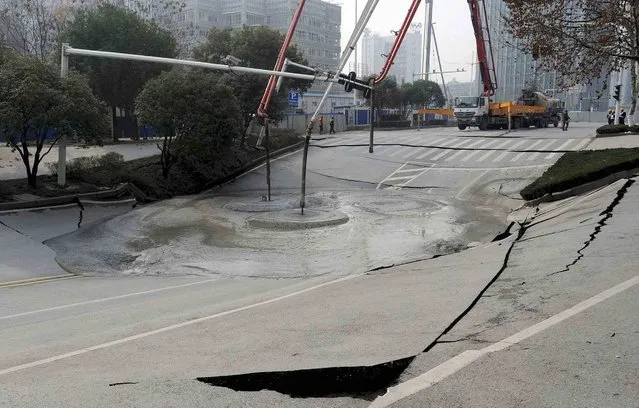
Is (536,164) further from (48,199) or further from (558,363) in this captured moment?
(558,363)

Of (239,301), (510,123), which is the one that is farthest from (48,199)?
(510,123)

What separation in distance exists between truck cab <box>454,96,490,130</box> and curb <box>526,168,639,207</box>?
31708 millimetres

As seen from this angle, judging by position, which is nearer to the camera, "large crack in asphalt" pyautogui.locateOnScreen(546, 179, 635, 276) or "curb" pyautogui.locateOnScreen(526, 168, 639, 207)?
"large crack in asphalt" pyautogui.locateOnScreen(546, 179, 635, 276)

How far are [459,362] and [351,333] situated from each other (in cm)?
148

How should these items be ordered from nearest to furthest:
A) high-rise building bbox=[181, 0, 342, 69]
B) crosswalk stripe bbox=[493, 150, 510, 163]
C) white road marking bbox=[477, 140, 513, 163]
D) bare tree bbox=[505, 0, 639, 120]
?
1. bare tree bbox=[505, 0, 639, 120]
2. crosswalk stripe bbox=[493, 150, 510, 163]
3. white road marking bbox=[477, 140, 513, 163]
4. high-rise building bbox=[181, 0, 342, 69]

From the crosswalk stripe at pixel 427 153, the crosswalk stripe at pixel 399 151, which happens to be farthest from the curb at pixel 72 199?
the crosswalk stripe at pixel 427 153

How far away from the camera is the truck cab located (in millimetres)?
49031

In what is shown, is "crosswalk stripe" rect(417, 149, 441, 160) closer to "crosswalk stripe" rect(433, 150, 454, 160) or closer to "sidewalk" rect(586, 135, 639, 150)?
"crosswalk stripe" rect(433, 150, 454, 160)

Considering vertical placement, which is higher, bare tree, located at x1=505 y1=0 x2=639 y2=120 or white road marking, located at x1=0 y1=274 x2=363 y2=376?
bare tree, located at x1=505 y1=0 x2=639 y2=120

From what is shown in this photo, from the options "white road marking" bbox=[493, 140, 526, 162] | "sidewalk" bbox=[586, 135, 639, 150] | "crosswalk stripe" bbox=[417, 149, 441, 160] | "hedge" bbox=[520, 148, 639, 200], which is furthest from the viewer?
"crosswalk stripe" bbox=[417, 149, 441, 160]

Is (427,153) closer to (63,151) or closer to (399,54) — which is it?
(63,151)

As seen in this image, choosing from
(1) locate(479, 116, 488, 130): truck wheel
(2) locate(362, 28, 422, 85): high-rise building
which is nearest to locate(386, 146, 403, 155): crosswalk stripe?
(1) locate(479, 116, 488, 130): truck wheel

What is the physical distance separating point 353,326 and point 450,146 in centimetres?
2906

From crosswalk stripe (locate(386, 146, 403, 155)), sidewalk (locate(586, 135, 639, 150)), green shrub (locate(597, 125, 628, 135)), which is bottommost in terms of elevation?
crosswalk stripe (locate(386, 146, 403, 155))
